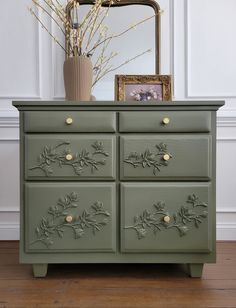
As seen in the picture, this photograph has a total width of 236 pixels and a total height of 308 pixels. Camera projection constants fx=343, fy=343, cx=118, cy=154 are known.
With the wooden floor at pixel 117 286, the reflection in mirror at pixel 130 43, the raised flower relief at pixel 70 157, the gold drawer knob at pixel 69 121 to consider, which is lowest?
the wooden floor at pixel 117 286

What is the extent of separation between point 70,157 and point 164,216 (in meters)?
0.46

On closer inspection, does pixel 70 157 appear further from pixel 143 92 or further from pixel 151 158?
pixel 143 92

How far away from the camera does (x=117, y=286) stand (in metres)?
1.39

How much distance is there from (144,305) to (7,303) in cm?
49

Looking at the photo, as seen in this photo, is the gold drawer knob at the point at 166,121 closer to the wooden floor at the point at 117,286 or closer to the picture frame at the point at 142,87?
the picture frame at the point at 142,87

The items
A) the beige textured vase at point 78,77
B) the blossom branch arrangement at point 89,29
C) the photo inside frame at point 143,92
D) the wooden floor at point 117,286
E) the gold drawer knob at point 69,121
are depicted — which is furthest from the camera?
A: the blossom branch arrangement at point 89,29

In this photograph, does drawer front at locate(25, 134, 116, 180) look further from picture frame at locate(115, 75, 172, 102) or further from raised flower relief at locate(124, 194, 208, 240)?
picture frame at locate(115, 75, 172, 102)

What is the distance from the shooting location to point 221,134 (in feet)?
6.63

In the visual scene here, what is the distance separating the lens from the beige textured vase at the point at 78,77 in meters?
1.61

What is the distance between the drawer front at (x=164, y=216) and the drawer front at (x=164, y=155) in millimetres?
49

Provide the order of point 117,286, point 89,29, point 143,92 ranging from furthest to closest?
point 89,29
point 143,92
point 117,286

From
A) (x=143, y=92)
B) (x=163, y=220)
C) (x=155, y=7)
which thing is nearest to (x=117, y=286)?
(x=163, y=220)

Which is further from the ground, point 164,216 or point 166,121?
point 166,121

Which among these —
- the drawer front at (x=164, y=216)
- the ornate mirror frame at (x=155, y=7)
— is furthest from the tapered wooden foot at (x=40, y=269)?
the ornate mirror frame at (x=155, y=7)
